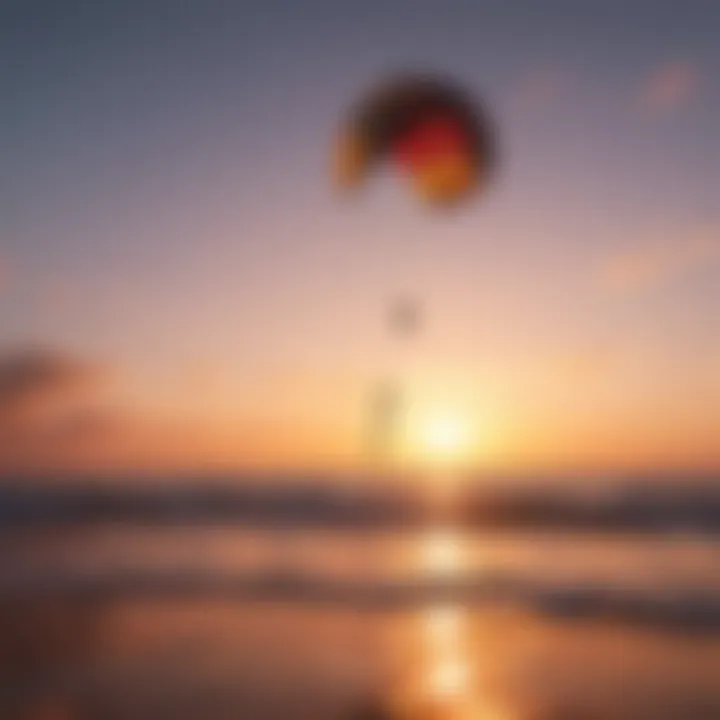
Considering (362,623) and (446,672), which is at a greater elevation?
(362,623)

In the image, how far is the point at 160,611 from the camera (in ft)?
31.2

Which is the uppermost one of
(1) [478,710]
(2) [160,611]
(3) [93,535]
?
(3) [93,535]

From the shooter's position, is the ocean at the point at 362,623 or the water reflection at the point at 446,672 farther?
the ocean at the point at 362,623

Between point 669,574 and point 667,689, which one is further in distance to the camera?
point 669,574

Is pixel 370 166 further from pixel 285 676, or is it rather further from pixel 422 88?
pixel 285 676

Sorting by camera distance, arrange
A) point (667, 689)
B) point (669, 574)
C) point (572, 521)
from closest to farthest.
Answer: point (667, 689) < point (669, 574) < point (572, 521)

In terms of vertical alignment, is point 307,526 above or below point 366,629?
above

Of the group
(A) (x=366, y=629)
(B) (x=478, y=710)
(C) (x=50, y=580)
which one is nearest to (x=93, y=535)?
(C) (x=50, y=580)

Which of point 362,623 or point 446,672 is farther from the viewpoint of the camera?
point 362,623

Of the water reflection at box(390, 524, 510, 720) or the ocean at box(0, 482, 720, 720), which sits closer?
the water reflection at box(390, 524, 510, 720)

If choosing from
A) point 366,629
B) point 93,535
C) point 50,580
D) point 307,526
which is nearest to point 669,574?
point 366,629

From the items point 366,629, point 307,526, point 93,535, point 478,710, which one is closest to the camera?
point 478,710

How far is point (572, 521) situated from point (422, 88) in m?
12.8

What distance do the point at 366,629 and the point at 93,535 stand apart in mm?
8134
